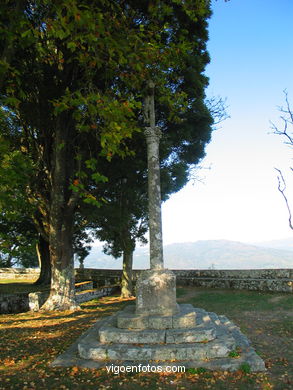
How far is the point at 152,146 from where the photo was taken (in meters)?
8.30

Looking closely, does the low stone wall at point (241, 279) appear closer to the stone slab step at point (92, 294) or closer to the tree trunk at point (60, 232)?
the stone slab step at point (92, 294)

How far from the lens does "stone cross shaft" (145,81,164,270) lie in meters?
7.67

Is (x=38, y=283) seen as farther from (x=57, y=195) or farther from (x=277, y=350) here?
(x=277, y=350)

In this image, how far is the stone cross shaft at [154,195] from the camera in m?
7.67

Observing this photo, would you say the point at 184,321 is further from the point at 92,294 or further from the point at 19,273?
the point at 19,273

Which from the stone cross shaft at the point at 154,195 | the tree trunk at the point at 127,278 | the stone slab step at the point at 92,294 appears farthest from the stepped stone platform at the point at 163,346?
the tree trunk at the point at 127,278

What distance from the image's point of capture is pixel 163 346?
597 cm

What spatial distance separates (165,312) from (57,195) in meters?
6.86

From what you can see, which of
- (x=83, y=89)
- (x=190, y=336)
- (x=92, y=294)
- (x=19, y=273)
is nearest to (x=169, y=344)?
(x=190, y=336)

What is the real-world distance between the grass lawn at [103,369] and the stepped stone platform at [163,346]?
31 cm

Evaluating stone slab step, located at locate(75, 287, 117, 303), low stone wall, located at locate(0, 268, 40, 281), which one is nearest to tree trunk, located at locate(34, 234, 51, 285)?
stone slab step, located at locate(75, 287, 117, 303)

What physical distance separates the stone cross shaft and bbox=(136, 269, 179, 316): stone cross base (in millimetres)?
437

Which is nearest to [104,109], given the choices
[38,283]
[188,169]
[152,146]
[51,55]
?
[152,146]

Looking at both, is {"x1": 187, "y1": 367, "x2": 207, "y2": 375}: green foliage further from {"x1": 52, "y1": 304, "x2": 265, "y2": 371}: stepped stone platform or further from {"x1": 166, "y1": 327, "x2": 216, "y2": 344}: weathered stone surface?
{"x1": 166, "y1": 327, "x2": 216, "y2": 344}: weathered stone surface
